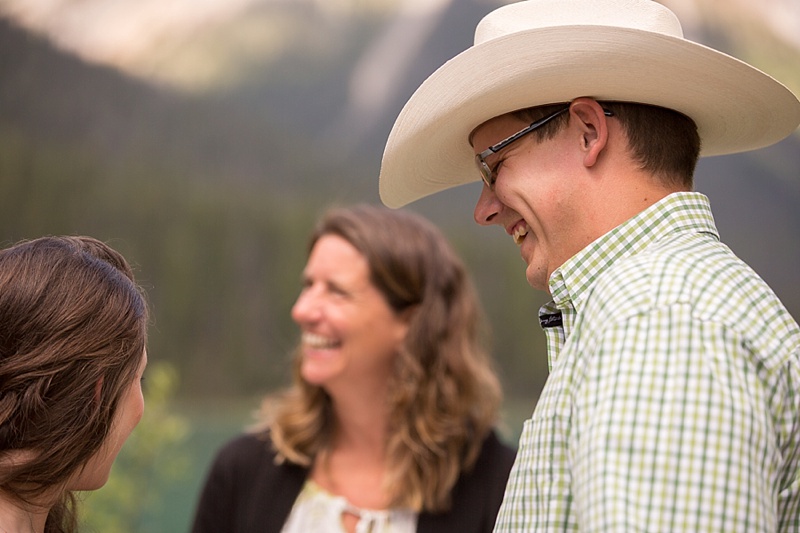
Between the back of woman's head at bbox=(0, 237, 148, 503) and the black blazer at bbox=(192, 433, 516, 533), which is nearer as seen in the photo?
the back of woman's head at bbox=(0, 237, 148, 503)

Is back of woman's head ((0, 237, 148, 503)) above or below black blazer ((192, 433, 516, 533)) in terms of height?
above

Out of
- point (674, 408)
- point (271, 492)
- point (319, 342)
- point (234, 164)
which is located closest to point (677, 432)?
point (674, 408)

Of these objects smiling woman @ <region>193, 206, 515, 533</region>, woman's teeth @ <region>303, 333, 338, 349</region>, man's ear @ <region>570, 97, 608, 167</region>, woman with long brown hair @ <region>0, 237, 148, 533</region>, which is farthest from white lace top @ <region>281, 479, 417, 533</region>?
man's ear @ <region>570, 97, 608, 167</region>

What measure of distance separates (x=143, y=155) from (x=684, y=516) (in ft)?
15.3

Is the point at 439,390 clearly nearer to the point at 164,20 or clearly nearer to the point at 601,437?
the point at 601,437

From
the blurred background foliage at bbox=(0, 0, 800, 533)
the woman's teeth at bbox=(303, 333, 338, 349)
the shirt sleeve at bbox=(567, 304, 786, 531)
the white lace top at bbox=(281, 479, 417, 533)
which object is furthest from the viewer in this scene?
the blurred background foliage at bbox=(0, 0, 800, 533)

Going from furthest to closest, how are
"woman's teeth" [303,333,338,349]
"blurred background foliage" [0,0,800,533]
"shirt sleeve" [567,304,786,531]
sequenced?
"blurred background foliage" [0,0,800,533] → "woman's teeth" [303,333,338,349] → "shirt sleeve" [567,304,786,531]

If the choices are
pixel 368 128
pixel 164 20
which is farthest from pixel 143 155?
pixel 368 128

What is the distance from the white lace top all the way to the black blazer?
3 centimetres

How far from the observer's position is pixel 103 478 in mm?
1701

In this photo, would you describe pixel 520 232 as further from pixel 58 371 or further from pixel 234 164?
pixel 234 164

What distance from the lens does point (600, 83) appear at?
153 centimetres

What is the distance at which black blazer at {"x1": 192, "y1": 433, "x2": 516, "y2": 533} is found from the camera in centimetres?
270

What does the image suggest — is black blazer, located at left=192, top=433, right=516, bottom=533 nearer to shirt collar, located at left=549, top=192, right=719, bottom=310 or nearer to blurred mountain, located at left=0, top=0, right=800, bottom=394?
shirt collar, located at left=549, top=192, right=719, bottom=310
